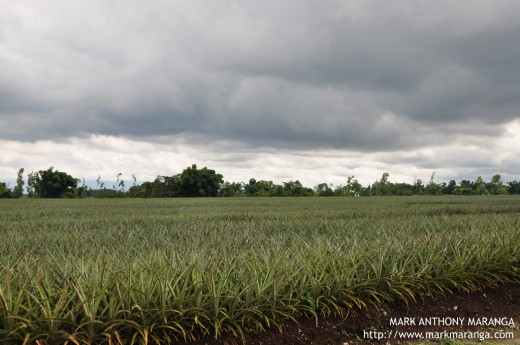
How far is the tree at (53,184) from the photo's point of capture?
204 ft

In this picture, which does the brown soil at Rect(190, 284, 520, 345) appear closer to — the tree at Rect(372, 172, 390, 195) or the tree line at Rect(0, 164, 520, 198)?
the tree line at Rect(0, 164, 520, 198)

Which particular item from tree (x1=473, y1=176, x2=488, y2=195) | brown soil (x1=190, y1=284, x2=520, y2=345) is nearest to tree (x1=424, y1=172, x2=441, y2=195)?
tree (x1=473, y1=176, x2=488, y2=195)

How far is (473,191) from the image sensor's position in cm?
9569

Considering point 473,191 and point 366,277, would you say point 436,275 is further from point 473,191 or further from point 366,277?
point 473,191

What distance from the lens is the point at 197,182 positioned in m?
63.0

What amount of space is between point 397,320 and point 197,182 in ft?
195

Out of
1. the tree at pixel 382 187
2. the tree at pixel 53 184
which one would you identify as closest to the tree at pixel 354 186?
the tree at pixel 382 187

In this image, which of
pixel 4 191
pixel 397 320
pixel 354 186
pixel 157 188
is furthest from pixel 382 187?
pixel 397 320

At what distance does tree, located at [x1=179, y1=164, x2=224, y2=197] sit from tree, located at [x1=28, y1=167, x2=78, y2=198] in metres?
16.8

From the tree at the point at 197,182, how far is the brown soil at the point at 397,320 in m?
58.4

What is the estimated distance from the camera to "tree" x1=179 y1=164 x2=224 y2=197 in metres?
62.8

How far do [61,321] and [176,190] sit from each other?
6126cm

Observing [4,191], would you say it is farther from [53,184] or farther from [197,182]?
[197,182]

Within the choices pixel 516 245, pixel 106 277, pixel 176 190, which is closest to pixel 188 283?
pixel 106 277
